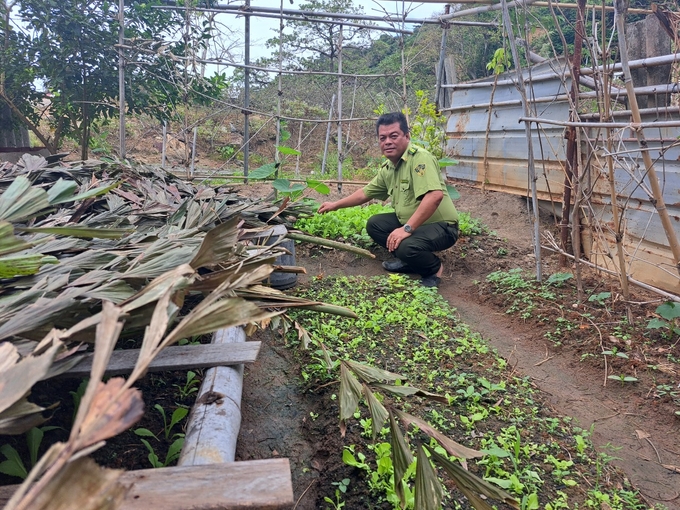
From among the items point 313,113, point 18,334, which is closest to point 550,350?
point 18,334

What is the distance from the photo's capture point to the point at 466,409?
2.20 meters

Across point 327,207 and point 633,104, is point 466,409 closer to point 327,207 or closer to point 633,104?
point 633,104

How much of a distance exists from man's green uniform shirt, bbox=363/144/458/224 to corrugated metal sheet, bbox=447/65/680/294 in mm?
768

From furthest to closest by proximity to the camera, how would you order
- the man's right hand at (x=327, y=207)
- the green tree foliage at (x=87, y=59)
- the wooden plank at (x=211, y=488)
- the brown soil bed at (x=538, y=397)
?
the green tree foliage at (x=87, y=59) → the man's right hand at (x=327, y=207) → the brown soil bed at (x=538, y=397) → the wooden plank at (x=211, y=488)

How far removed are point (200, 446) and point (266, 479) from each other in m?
0.35

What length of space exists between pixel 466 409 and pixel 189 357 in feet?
4.23

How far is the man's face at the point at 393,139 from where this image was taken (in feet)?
14.4

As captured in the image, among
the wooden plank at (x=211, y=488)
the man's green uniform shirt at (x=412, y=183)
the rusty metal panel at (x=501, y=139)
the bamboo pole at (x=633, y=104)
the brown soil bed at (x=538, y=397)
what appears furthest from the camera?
the rusty metal panel at (x=501, y=139)

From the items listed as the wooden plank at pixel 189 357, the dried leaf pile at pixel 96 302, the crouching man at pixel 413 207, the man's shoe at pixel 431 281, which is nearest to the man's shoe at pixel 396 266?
the crouching man at pixel 413 207

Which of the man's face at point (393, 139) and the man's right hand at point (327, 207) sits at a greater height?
the man's face at point (393, 139)

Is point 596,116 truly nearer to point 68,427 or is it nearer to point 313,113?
point 68,427

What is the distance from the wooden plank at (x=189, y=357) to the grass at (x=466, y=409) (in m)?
0.40

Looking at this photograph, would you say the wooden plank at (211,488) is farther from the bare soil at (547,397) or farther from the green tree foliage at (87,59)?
the green tree foliage at (87,59)

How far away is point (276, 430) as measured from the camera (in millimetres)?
2045
